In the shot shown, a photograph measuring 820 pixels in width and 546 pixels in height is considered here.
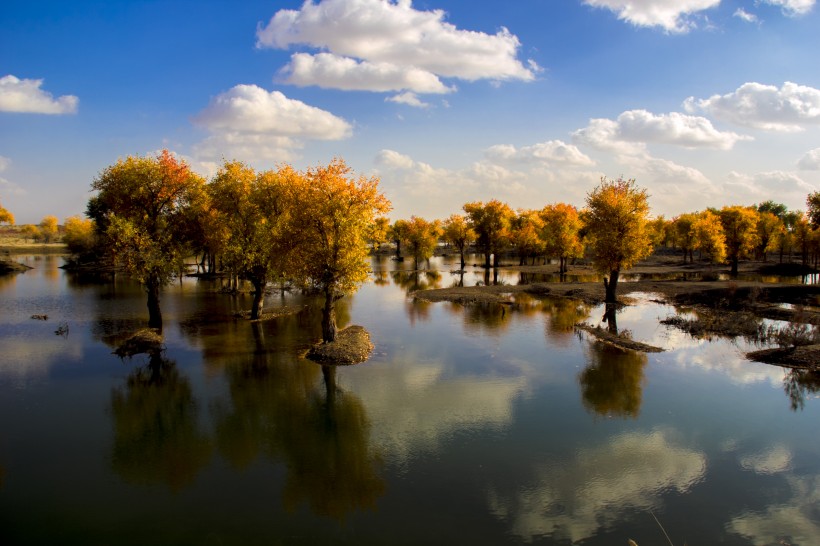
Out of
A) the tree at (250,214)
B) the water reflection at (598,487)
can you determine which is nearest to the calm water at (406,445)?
the water reflection at (598,487)

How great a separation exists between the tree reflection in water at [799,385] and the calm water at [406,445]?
333mm

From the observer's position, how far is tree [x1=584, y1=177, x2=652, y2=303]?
61062mm

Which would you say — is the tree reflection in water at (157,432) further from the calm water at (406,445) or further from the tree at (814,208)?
the tree at (814,208)

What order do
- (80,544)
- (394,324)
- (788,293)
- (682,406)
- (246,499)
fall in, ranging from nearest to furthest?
(80,544) < (246,499) < (682,406) < (394,324) < (788,293)

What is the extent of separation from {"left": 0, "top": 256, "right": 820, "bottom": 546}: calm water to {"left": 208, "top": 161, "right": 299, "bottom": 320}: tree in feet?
34.5

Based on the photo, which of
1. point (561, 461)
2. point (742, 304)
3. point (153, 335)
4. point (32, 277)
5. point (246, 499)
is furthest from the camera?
point (32, 277)

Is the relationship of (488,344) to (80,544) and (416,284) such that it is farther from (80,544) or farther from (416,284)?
(416,284)

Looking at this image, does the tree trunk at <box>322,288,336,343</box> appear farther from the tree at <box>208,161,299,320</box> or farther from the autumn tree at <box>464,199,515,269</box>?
the autumn tree at <box>464,199,515,269</box>

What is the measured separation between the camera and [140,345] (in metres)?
41.8

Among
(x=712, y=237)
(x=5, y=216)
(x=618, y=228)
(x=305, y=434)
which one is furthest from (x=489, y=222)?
(x=5, y=216)

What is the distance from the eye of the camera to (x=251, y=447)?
23844 mm

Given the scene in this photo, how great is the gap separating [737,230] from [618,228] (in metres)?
58.1

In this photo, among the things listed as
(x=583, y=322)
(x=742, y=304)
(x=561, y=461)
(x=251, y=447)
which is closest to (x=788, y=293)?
(x=742, y=304)

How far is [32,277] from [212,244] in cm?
7344
